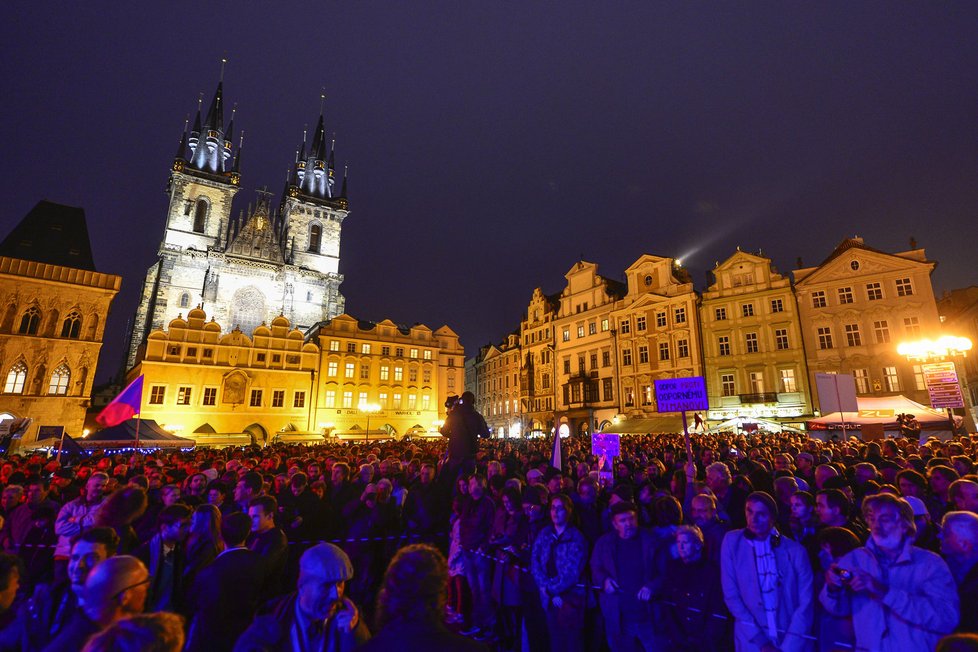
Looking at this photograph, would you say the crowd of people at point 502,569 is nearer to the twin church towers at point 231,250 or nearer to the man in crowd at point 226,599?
the man in crowd at point 226,599

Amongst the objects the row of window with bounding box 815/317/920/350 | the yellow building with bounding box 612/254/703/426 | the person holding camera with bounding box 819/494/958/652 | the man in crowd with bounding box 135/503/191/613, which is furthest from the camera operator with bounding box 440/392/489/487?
the row of window with bounding box 815/317/920/350

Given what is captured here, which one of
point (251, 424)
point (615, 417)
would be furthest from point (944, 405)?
point (251, 424)

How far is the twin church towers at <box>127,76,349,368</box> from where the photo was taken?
176ft

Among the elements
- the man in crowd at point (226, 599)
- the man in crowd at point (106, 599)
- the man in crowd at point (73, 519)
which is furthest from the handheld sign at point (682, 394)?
the man in crowd at point (73, 519)

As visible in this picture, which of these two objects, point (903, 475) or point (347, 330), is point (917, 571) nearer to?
point (903, 475)

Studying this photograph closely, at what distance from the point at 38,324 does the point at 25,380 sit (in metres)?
4.11

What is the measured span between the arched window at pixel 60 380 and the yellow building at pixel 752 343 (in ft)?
160

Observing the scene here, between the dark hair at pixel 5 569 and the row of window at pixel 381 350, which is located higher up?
the row of window at pixel 381 350

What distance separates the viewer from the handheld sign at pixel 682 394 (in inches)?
412

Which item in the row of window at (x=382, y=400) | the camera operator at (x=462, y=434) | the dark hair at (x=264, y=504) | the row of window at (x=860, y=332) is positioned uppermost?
the row of window at (x=860, y=332)

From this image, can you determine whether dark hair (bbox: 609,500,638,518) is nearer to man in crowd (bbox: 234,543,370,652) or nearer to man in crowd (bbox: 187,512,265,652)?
man in crowd (bbox: 234,543,370,652)

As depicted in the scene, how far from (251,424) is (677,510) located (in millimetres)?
43066

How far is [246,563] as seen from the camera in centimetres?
356

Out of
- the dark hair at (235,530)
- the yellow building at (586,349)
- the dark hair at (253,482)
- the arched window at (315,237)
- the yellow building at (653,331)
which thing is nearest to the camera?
the dark hair at (235,530)
